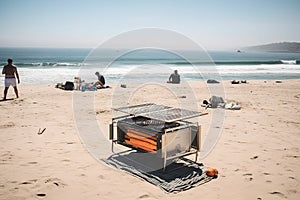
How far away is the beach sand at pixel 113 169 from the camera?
4152mm

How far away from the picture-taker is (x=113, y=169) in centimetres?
497

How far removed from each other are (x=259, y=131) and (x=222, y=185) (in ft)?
11.6

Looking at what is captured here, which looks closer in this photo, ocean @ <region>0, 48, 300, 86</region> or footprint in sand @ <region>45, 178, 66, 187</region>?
footprint in sand @ <region>45, 178, 66, 187</region>

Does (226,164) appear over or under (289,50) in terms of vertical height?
under

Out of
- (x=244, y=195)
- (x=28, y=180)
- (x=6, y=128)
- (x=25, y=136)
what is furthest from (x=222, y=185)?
(x=6, y=128)

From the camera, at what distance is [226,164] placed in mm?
5242

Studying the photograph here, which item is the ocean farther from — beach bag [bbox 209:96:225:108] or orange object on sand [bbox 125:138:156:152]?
orange object on sand [bbox 125:138:156:152]

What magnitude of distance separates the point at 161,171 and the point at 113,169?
0.89 metres

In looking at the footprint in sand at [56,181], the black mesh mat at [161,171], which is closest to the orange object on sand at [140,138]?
the black mesh mat at [161,171]

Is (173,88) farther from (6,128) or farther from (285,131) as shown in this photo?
(6,128)

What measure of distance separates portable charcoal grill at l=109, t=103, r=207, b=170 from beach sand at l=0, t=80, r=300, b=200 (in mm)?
598

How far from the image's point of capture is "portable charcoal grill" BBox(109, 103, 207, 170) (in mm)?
4645

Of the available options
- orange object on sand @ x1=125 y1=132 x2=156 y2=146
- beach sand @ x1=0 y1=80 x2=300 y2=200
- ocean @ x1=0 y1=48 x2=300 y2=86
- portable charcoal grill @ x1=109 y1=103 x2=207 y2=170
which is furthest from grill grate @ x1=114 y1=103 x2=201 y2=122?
ocean @ x1=0 y1=48 x2=300 y2=86

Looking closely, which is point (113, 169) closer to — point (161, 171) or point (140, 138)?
point (140, 138)
